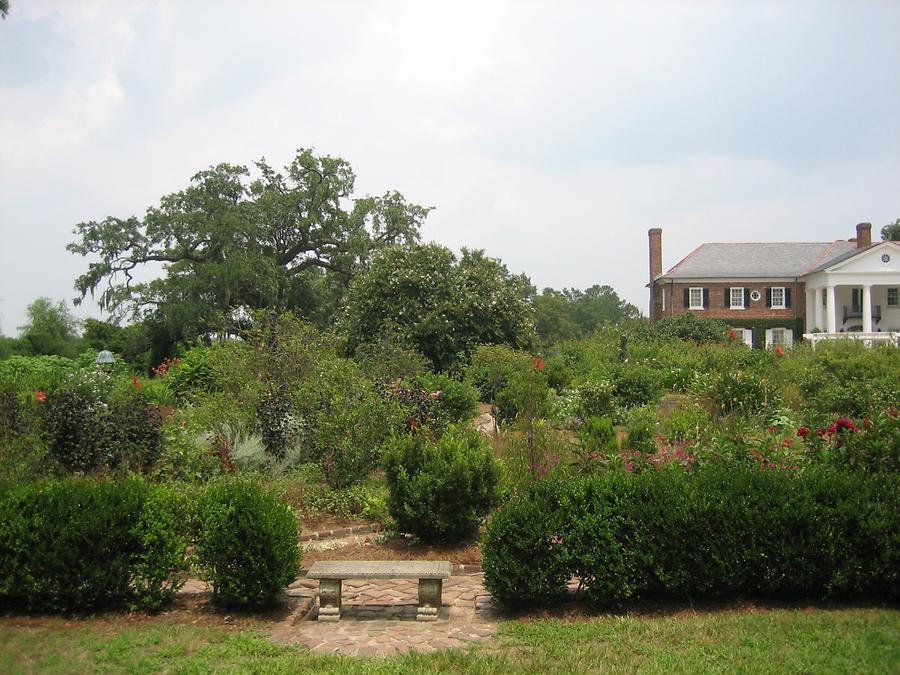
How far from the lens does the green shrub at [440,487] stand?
23.0ft

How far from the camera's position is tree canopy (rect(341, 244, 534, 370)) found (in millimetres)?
19859

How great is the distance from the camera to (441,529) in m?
7.03

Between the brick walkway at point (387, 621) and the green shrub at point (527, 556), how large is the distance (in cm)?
30

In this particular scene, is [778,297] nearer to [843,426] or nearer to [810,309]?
[810,309]

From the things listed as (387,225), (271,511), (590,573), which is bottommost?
→ (590,573)

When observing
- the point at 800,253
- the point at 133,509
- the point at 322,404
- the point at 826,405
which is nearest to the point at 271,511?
the point at 133,509

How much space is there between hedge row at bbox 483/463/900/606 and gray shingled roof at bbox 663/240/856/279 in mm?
37723

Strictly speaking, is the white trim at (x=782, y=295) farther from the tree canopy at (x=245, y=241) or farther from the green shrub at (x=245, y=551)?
the green shrub at (x=245, y=551)

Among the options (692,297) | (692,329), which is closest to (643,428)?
(692,329)

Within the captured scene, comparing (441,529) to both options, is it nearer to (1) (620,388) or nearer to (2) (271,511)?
(2) (271,511)

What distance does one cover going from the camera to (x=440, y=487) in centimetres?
698

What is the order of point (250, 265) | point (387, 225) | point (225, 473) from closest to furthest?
point (225, 473)
point (250, 265)
point (387, 225)

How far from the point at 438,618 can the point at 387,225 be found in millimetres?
29002

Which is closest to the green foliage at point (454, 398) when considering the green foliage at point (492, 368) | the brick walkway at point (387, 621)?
the green foliage at point (492, 368)
